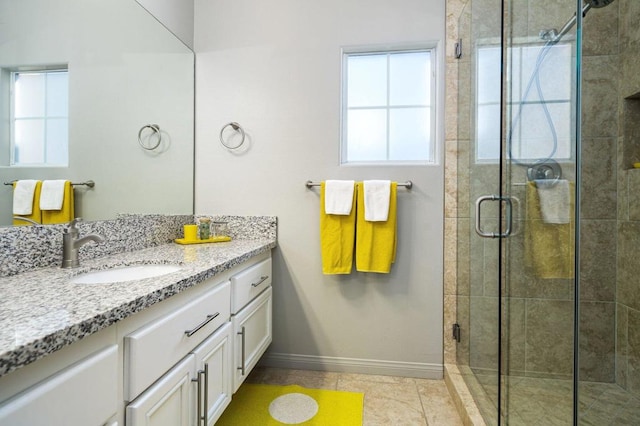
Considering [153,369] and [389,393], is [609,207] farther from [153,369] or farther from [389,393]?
[153,369]

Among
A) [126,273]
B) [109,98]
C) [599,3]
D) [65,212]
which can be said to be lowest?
[126,273]

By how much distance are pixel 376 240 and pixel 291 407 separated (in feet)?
3.18

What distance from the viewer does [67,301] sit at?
76 centimetres

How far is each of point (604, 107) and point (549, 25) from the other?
58 cm

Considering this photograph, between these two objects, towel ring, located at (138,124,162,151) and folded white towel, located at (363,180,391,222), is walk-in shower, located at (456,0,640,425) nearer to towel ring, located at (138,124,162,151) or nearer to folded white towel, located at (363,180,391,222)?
folded white towel, located at (363,180,391,222)

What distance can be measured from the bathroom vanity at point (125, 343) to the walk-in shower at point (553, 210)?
1.13m

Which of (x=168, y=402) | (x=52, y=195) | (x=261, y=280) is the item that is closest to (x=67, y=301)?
(x=168, y=402)

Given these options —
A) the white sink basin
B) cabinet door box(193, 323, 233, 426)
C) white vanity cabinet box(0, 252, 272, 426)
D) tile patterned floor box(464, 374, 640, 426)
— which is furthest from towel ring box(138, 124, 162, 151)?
tile patterned floor box(464, 374, 640, 426)

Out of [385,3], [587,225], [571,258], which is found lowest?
[571,258]

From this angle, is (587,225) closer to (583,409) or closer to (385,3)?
(583,409)

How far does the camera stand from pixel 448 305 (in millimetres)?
1932

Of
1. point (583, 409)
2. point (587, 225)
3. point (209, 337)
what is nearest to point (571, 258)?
point (587, 225)

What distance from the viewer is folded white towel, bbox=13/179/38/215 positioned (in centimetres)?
111

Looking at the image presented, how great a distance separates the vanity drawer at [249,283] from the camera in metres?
1.43
